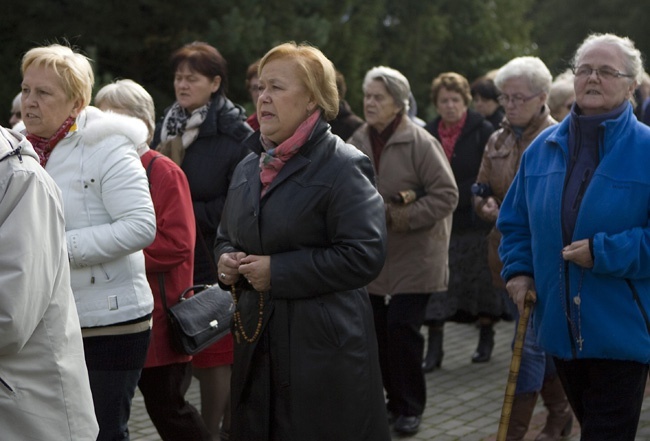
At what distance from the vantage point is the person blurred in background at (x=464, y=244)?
28.5 ft

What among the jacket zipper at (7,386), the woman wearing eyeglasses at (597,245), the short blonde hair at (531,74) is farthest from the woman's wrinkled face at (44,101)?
the short blonde hair at (531,74)

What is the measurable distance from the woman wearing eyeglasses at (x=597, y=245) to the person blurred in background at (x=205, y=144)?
2.19 meters

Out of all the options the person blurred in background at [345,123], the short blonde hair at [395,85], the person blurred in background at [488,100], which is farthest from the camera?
the person blurred in background at [488,100]

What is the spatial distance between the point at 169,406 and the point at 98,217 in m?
1.11

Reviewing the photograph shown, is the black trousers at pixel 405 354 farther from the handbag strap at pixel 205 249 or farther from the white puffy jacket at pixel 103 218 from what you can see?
the white puffy jacket at pixel 103 218

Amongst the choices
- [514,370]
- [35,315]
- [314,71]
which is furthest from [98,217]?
[514,370]

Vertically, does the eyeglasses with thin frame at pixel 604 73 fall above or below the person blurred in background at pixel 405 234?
above

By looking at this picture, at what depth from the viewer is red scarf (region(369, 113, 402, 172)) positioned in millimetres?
7059

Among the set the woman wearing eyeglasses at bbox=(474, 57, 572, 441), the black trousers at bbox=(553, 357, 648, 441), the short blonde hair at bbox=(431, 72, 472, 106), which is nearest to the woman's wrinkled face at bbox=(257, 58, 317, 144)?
the black trousers at bbox=(553, 357, 648, 441)

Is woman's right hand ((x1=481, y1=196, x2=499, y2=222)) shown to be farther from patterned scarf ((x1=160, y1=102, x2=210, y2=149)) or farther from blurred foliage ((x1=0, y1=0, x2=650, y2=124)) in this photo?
blurred foliage ((x1=0, y1=0, x2=650, y2=124))

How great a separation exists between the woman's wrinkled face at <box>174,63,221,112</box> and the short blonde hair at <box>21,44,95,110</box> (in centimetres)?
178

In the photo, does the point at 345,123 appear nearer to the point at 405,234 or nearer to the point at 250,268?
the point at 405,234

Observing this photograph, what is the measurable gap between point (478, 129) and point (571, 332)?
4465 millimetres

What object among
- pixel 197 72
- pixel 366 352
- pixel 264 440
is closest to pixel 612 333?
pixel 366 352
